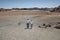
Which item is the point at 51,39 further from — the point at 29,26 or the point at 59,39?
the point at 29,26

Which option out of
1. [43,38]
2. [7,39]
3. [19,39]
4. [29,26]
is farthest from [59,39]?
[29,26]

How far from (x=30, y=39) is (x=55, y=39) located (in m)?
1.57

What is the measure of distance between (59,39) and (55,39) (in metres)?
0.27

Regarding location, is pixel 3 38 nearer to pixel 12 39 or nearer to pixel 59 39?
pixel 12 39

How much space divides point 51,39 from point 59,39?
1.69ft

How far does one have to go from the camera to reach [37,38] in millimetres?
9703

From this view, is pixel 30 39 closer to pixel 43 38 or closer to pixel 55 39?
pixel 43 38

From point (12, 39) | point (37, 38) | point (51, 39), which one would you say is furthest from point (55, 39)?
point (12, 39)

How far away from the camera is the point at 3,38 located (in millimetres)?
9812

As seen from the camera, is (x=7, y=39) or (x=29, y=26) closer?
(x=7, y=39)

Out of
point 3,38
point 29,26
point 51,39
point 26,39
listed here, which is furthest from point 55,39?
point 29,26

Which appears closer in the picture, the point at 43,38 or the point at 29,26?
the point at 43,38

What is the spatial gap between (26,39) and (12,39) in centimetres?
86

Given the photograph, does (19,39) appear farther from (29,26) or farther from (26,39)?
(29,26)
